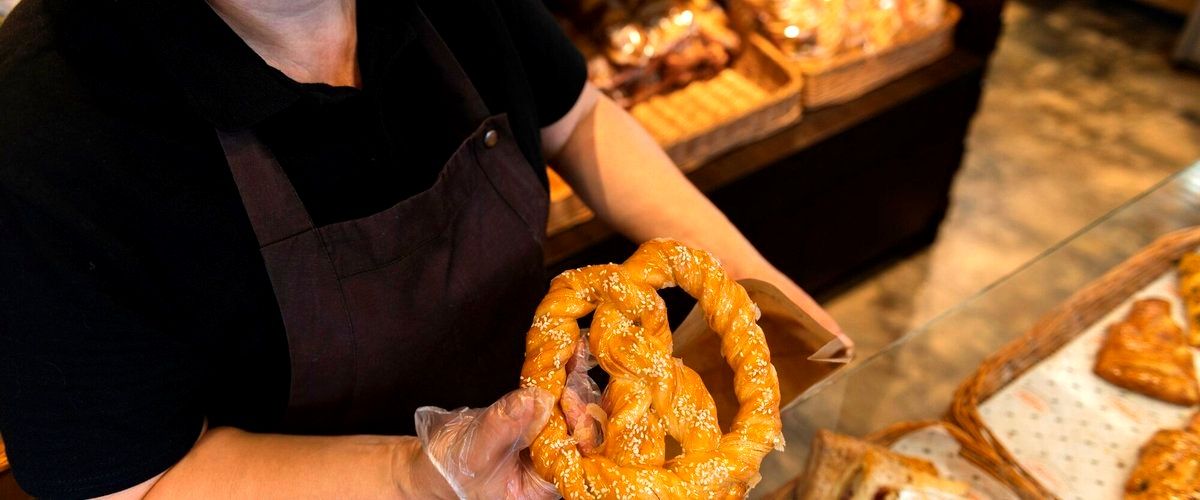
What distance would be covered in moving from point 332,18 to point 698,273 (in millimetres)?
505

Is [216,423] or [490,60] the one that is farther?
[490,60]

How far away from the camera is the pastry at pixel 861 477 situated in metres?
1.19

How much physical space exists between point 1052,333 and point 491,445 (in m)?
1.12

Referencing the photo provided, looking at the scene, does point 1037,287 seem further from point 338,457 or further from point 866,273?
point 866,273

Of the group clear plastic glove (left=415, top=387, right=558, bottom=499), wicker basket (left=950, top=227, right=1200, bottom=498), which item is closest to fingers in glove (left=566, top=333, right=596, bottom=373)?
clear plastic glove (left=415, top=387, right=558, bottom=499)

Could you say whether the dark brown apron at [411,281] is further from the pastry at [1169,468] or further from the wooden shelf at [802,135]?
the pastry at [1169,468]

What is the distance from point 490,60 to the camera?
1.20 meters

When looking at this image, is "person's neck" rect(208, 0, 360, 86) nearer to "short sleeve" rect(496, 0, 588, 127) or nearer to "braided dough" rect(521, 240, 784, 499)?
"short sleeve" rect(496, 0, 588, 127)

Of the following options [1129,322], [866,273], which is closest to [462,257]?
[1129,322]

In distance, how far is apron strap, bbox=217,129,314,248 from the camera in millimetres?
918

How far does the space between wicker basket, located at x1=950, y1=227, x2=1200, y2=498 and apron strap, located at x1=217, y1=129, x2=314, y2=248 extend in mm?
984

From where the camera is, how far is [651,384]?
0.93m

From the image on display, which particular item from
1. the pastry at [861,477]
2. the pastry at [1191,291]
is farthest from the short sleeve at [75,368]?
the pastry at [1191,291]

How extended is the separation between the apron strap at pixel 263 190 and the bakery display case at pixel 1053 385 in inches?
25.4
